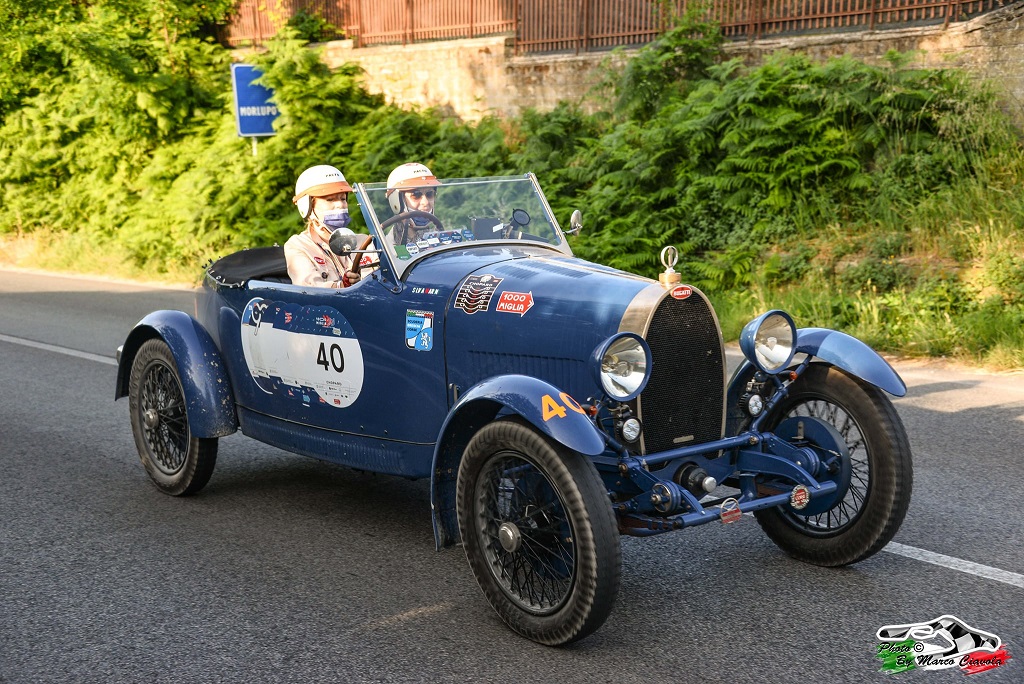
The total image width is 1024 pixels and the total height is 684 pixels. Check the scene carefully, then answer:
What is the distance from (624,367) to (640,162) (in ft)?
31.0

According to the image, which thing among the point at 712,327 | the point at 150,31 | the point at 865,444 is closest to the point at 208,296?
the point at 712,327

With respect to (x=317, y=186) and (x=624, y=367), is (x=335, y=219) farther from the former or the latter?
(x=624, y=367)

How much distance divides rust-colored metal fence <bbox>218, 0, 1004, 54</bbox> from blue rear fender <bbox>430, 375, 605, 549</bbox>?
35.5 ft

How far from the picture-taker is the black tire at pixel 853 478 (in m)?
4.49

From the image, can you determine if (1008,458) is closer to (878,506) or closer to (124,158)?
(878,506)

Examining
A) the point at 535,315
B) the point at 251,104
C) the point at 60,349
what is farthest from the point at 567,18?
the point at 535,315

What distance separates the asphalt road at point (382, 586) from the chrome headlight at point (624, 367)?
875mm

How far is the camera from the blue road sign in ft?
57.7

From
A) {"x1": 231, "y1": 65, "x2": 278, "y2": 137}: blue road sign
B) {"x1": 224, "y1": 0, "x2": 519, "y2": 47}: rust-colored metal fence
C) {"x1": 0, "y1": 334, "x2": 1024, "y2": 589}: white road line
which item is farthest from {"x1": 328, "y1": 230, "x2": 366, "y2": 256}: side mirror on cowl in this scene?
{"x1": 224, "y1": 0, "x2": 519, "y2": 47}: rust-colored metal fence

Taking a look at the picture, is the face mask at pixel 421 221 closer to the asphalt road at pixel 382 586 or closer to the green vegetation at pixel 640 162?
the asphalt road at pixel 382 586

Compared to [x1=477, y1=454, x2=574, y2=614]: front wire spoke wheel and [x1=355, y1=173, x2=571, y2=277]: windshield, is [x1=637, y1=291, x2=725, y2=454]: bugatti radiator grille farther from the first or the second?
[x1=355, y1=173, x2=571, y2=277]: windshield

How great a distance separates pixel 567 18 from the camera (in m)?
17.6

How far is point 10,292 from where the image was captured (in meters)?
15.6

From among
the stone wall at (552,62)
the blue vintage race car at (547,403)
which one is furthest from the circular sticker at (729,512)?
the stone wall at (552,62)
